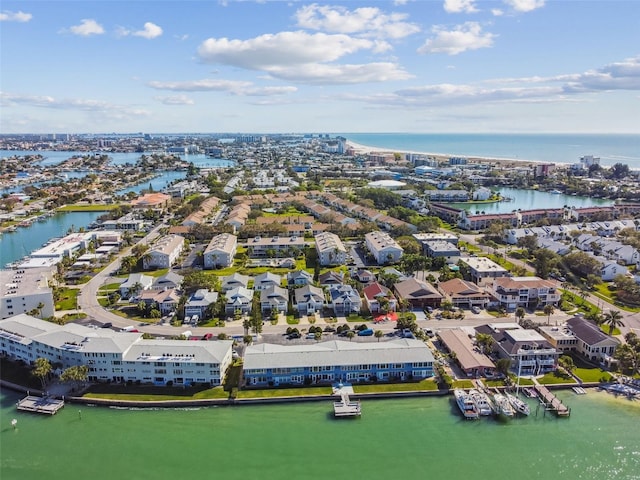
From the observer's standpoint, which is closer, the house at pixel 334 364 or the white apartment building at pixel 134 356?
the white apartment building at pixel 134 356

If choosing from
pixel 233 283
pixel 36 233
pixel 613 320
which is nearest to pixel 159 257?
pixel 233 283

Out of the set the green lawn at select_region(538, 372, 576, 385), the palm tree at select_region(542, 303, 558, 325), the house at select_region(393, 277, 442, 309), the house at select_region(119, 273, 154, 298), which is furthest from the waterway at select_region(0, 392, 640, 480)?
the house at select_region(119, 273, 154, 298)

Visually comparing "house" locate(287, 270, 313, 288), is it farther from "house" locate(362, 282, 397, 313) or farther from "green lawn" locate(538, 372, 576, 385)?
"green lawn" locate(538, 372, 576, 385)

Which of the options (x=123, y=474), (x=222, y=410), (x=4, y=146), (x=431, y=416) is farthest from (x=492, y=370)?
(x=4, y=146)

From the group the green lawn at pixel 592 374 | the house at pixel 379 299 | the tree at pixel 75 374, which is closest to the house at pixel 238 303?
the house at pixel 379 299

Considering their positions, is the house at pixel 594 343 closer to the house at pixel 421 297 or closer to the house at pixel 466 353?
the house at pixel 466 353

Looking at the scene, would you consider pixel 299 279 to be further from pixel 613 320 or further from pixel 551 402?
pixel 613 320
